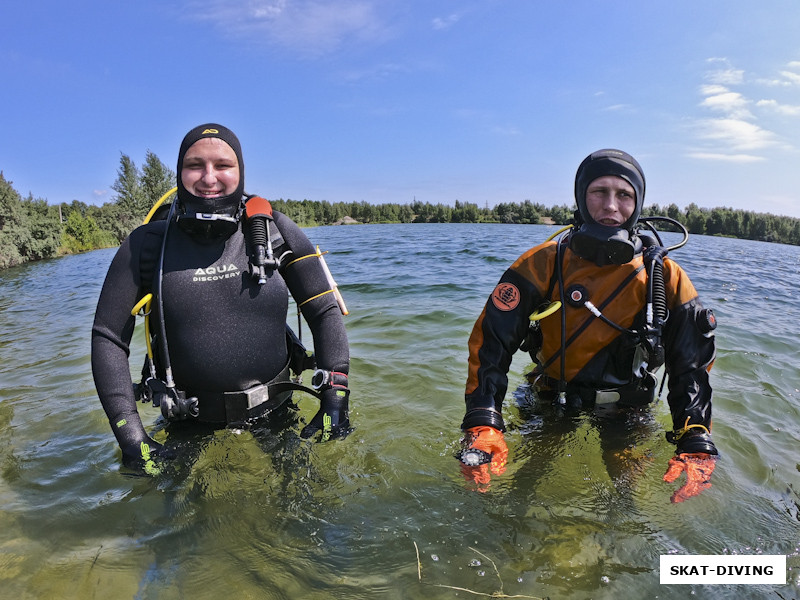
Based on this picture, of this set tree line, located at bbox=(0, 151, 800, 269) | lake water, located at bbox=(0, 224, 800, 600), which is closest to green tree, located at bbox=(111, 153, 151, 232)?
tree line, located at bbox=(0, 151, 800, 269)

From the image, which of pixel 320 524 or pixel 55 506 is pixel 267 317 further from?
pixel 55 506

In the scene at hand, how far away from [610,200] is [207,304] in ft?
7.40

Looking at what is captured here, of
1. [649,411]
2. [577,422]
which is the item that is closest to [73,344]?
[577,422]

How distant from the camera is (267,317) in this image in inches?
99.3

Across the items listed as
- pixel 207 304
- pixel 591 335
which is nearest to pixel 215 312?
pixel 207 304

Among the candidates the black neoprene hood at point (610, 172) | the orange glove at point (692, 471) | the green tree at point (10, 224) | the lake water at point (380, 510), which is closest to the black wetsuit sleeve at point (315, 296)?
the lake water at point (380, 510)

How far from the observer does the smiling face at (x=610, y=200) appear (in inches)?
98.0

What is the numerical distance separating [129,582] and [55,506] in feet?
3.56

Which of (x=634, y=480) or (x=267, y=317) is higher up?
(x=267, y=317)

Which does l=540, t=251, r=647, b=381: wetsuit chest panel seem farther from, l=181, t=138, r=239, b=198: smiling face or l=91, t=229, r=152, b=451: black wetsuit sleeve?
l=91, t=229, r=152, b=451: black wetsuit sleeve

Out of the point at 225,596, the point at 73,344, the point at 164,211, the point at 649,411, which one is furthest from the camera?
the point at 73,344

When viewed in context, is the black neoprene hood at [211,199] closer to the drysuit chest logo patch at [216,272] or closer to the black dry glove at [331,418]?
the drysuit chest logo patch at [216,272]

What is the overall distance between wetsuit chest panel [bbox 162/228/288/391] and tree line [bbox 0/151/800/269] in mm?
2245

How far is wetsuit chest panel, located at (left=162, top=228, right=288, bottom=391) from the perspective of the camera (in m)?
2.37
